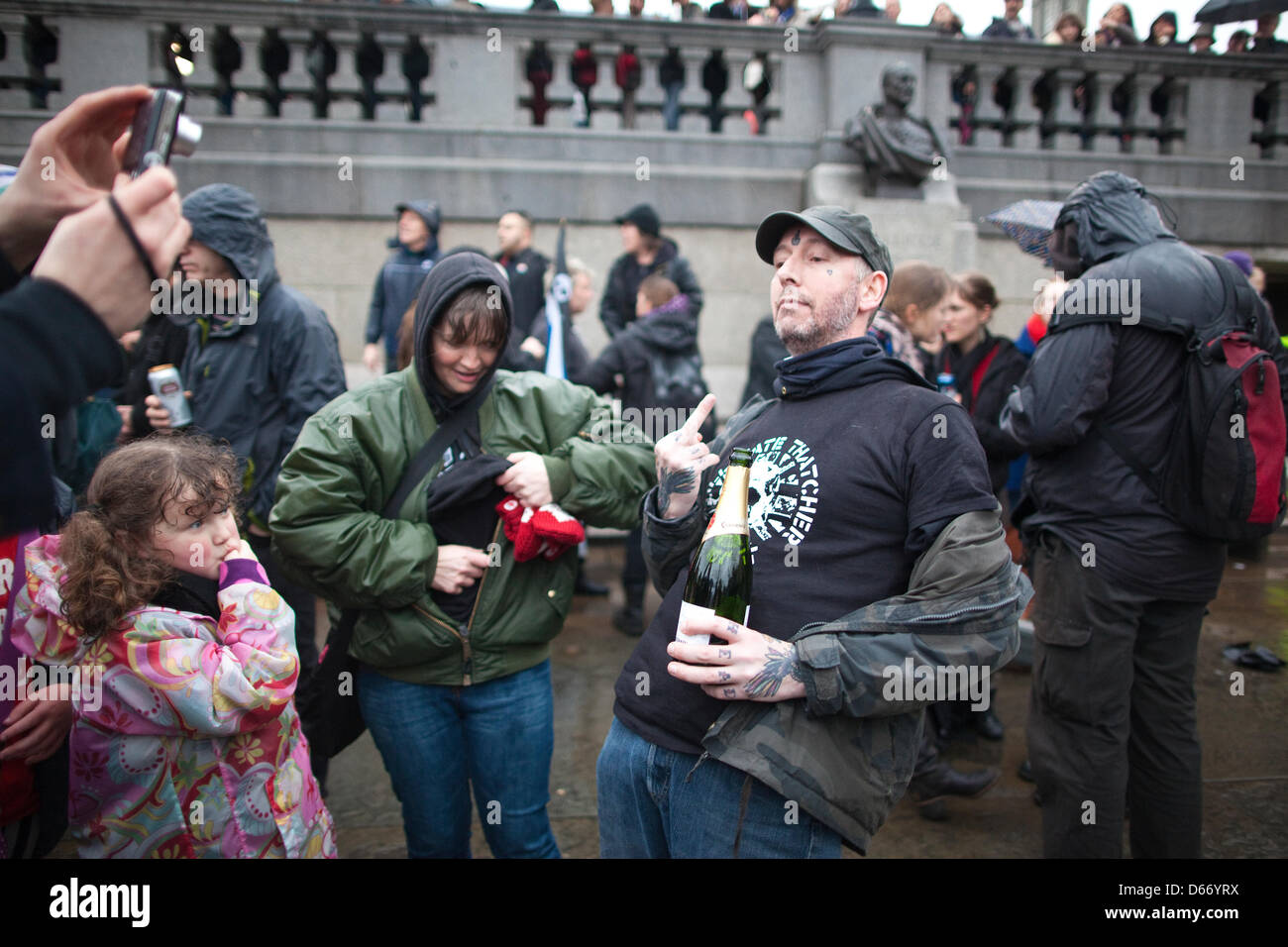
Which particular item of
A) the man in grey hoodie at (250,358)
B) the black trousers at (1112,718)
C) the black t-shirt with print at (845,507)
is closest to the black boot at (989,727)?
the black trousers at (1112,718)

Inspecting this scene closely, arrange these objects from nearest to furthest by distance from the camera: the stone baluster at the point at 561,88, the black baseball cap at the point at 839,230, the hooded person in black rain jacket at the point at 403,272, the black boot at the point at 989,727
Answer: the black baseball cap at the point at 839,230 → the black boot at the point at 989,727 → the hooded person in black rain jacket at the point at 403,272 → the stone baluster at the point at 561,88

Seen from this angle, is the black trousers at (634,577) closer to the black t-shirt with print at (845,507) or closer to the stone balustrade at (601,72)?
the black t-shirt with print at (845,507)

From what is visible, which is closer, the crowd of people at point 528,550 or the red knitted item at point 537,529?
the crowd of people at point 528,550

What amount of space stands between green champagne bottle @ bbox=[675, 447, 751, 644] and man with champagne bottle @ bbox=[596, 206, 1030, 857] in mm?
15

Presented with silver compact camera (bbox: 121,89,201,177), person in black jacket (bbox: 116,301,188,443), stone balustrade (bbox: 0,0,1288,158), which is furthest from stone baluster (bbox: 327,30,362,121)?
silver compact camera (bbox: 121,89,201,177)

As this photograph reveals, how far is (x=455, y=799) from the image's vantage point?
270 centimetres

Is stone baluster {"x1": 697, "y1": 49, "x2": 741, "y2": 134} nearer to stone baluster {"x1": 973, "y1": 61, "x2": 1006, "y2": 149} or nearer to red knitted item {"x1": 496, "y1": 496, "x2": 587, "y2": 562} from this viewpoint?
stone baluster {"x1": 973, "y1": 61, "x2": 1006, "y2": 149}

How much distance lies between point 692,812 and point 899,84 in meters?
A: 7.51

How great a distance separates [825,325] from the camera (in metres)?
2.05

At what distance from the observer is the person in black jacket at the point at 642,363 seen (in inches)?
221

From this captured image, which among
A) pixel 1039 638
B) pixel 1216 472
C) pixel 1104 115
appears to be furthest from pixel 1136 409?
pixel 1104 115

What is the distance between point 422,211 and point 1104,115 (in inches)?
303

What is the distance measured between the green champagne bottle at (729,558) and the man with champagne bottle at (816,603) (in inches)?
0.6

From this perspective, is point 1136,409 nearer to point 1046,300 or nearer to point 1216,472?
point 1216,472
